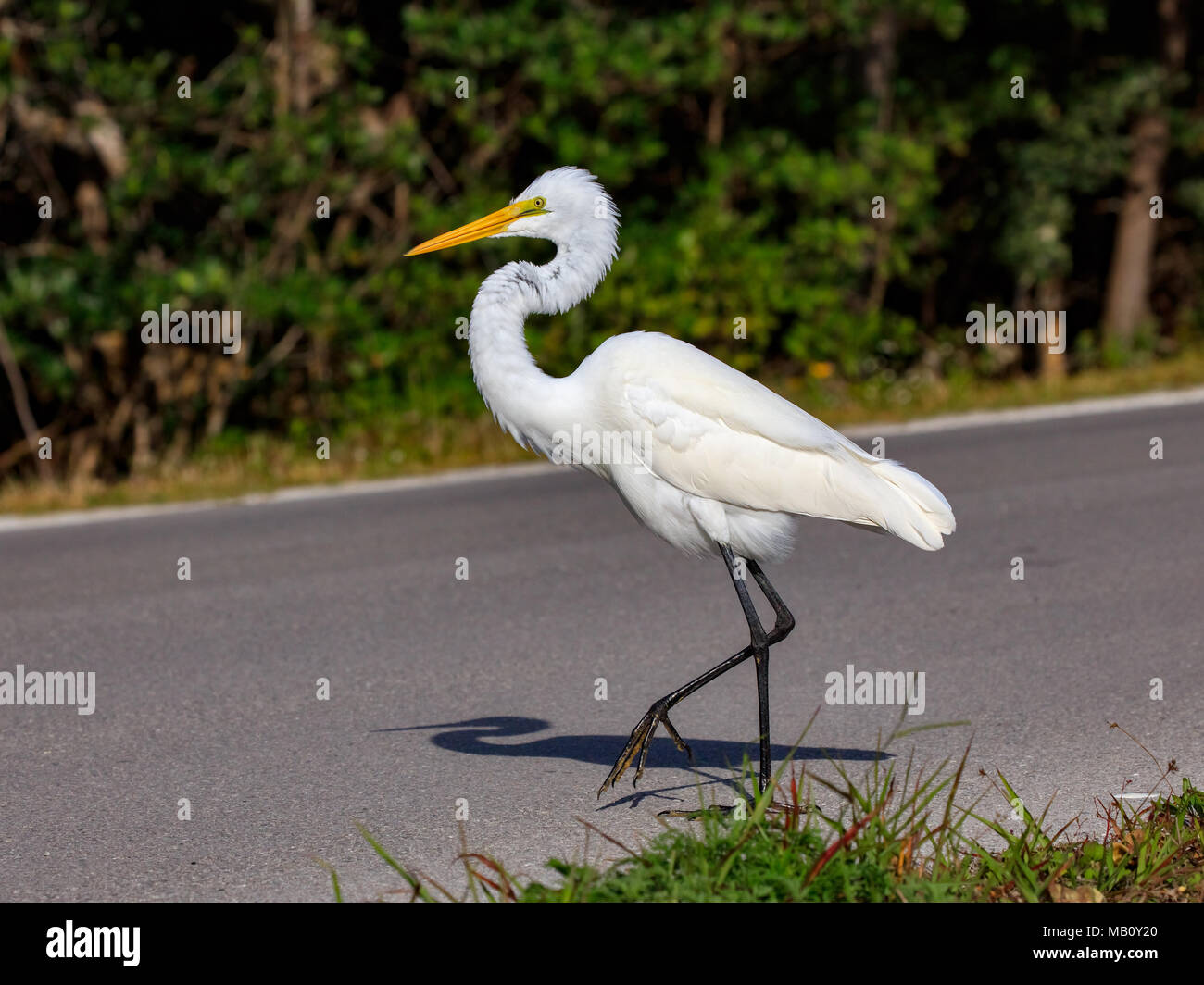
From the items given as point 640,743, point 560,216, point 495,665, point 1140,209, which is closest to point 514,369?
point 560,216

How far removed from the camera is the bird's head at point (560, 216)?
216 inches

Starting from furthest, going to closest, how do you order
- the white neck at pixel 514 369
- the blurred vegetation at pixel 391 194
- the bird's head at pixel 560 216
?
the blurred vegetation at pixel 391 194, the bird's head at pixel 560 216, the white neck at pixel 514 369

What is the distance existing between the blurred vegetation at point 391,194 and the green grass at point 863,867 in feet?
29.8

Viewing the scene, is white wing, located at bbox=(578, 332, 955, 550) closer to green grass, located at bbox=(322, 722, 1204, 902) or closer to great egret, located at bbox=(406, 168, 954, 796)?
great egret, located at bbox=(406, 168, 954, 796)

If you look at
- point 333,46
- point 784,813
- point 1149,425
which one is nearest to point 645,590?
point 784,813

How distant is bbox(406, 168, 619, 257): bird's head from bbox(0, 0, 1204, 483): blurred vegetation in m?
7.47

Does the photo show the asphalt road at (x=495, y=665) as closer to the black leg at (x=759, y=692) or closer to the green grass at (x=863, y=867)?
the black leg at (x=759, y=692)

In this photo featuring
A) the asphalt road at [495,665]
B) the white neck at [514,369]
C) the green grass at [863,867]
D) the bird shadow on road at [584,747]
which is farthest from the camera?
the bird shadow on road at [584,747]

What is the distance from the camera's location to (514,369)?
5.15 m

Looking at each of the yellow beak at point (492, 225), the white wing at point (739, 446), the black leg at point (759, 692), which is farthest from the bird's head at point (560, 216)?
the black leg at point (759, 692)

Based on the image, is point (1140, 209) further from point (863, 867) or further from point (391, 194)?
point (863, 867)

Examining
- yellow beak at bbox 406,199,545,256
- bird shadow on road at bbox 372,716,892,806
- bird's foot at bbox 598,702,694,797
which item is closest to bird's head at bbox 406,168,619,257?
yellow beak at bbox 406,199,545,256
